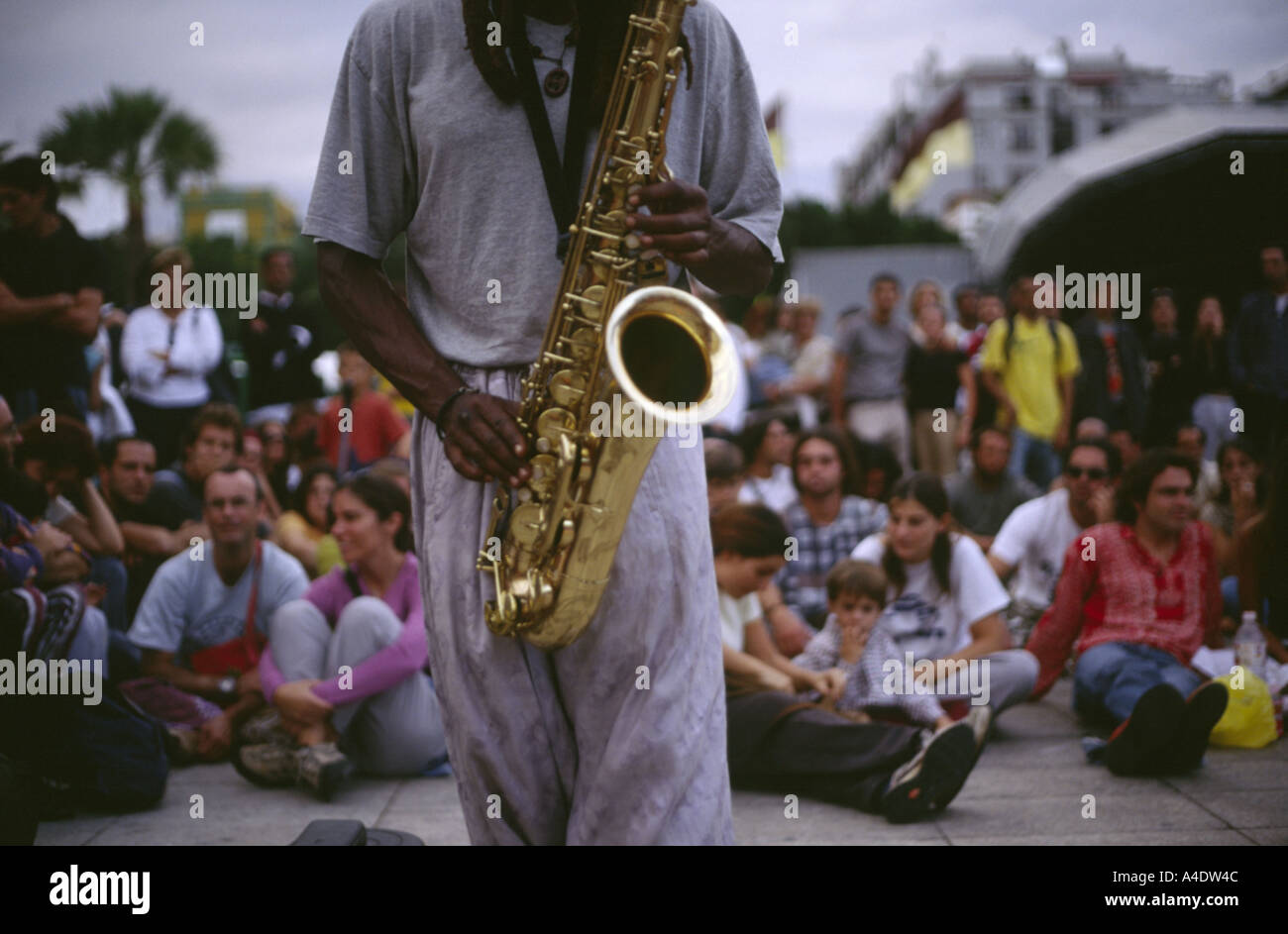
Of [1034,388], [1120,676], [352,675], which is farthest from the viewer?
[1034,388]

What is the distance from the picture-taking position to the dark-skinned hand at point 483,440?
7.17ft

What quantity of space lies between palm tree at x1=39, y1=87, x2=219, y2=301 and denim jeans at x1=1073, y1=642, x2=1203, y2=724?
19794mm

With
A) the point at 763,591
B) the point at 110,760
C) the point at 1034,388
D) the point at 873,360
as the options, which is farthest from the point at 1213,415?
the point at 110,760

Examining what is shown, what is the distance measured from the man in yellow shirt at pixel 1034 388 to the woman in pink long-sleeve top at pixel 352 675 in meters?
5.72

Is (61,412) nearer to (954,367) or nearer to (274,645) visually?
(274,645)

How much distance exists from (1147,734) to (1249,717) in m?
0.79

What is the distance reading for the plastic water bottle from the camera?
5.41m

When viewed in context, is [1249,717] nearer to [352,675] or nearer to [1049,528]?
[1049,528]

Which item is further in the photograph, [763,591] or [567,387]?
[763,591]

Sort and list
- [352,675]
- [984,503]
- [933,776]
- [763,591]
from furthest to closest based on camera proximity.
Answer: [984,503], [763,591], [352,675], [933,776]

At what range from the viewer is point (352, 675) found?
5.10 meters

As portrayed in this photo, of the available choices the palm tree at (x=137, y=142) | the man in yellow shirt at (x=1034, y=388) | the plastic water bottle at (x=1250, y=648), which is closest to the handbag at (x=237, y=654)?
the plastic water bottle at (x=1250, y=648)

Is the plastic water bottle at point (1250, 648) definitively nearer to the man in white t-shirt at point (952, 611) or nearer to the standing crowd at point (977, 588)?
the standing crowd at point (977, 588)
